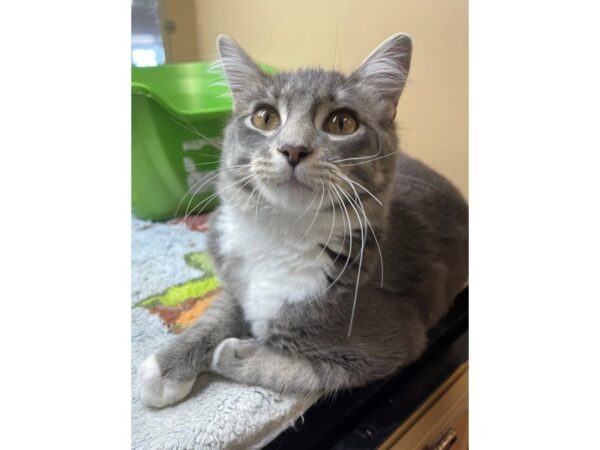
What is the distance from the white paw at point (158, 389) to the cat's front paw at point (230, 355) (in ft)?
0.19

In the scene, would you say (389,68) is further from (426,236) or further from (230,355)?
(230,355)

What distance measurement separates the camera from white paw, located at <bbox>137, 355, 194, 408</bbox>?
69cm

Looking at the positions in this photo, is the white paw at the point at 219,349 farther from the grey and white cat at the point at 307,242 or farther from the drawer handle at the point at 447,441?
the drawer handle at the point at 447,441

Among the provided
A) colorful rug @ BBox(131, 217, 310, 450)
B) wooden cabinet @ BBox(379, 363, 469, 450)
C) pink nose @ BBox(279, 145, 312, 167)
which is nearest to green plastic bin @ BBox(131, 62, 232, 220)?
colorful rug @ BBox(131, 217, 310, 450)

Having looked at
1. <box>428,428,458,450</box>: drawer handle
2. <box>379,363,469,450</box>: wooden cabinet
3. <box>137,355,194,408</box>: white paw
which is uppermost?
<box>137,355,194,408</box>: white paw

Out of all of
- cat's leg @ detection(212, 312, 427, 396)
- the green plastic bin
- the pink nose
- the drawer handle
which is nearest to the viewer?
the pink nose

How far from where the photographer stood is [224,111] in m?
1.28

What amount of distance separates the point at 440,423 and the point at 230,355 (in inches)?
16.3

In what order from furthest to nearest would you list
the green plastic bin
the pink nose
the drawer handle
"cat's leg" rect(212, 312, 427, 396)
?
the green plastic bin < the drawer handle < "cat's leg" rect(212, 312, 427, 396) < the pink nose

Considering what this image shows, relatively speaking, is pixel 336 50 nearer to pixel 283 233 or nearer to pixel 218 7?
Answer: pixel 218 7

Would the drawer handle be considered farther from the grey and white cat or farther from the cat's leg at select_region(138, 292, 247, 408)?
the cat's leg at select_region(138, 292, 247, 408)

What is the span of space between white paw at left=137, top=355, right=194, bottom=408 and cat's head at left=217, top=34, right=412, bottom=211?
12.6 inches

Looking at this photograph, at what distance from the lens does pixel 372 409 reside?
0.75 m
